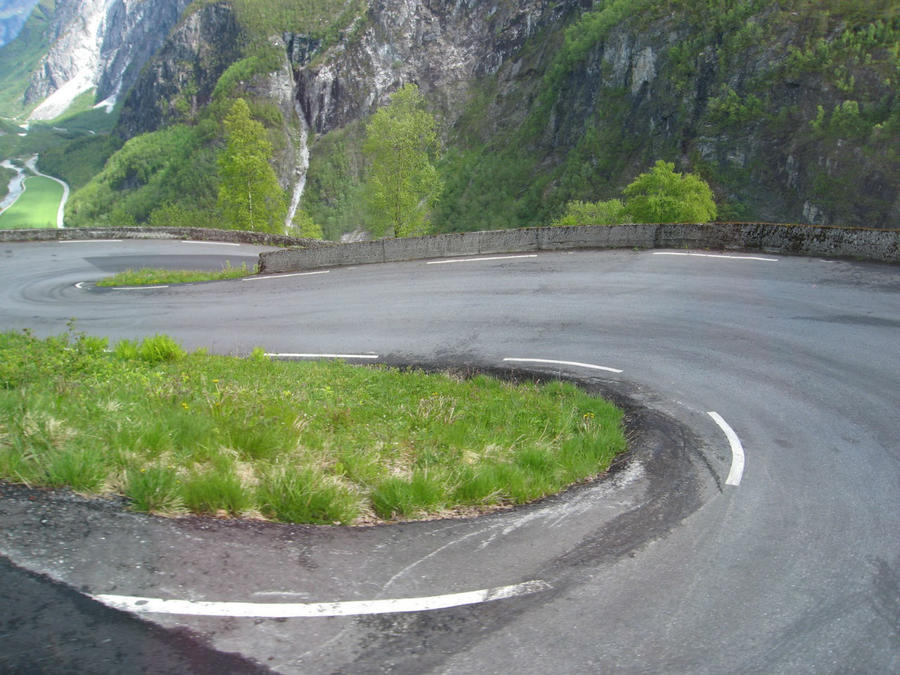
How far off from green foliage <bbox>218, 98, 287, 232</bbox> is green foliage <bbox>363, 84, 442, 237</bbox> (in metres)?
7.58

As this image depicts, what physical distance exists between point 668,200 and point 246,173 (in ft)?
96.4

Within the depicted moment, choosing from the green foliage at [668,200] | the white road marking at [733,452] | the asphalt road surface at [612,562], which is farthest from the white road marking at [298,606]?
the green foliage at [668,200]

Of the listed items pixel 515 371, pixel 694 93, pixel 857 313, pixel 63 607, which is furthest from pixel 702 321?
pixel 694 93

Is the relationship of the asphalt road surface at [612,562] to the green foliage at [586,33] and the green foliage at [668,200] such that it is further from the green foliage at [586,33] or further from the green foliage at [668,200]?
the green foliage at [586,33]

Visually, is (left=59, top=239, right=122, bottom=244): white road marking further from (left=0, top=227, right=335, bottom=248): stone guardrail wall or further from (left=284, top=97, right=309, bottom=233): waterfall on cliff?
(left=284, top=97, right=309, bottom=233): waterfall on cliff

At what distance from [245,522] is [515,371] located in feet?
24.0

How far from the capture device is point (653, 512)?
5559 mm

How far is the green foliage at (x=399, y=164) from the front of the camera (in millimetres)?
44000

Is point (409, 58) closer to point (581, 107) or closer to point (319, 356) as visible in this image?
point (581, 107)

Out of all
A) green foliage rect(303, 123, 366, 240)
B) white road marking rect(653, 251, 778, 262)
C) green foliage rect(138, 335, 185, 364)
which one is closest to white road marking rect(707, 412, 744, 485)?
green foliage rect(138, 335, 185, 364)

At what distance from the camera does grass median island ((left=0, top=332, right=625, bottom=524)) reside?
15.9ft

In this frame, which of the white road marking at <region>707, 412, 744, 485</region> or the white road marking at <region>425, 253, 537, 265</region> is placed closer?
the white road marking at <region>707, 412, 744, 485</region>

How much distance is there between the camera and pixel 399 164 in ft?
145

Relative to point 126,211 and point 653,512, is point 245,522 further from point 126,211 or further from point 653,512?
point 126,211
